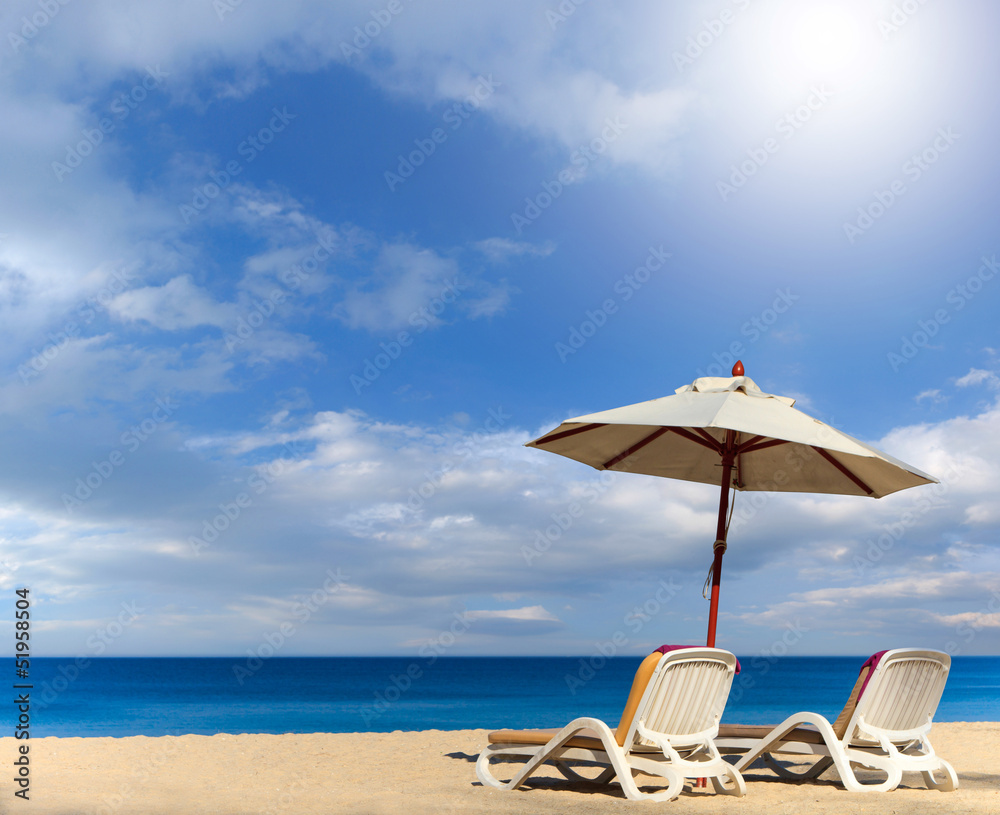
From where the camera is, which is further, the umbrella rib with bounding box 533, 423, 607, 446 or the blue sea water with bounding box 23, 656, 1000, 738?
the blue sea water with bounding box 23, 656, 1000, 738

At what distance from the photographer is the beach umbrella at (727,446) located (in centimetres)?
509

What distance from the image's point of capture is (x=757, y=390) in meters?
5.62

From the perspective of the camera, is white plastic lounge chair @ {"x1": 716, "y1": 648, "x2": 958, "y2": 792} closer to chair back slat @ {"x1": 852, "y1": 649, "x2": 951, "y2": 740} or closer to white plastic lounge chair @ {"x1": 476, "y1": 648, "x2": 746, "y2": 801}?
chair back slat @ {"x1": 852, "y1": 649, "x2": 951, "y2": 740}

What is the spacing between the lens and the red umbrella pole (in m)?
5.62

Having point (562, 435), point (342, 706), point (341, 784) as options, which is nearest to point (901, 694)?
point (562, 435)

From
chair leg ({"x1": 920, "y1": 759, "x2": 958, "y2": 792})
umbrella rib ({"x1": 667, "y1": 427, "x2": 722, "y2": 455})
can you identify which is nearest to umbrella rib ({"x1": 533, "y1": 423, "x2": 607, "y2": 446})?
umbrella rib ({"x1": 667, "y1": 427, "x2": 722, "y2": 455})

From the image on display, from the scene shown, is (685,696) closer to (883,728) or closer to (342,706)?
(883,728)

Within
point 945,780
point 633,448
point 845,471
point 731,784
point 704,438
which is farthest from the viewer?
point 633,448

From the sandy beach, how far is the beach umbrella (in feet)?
4.59

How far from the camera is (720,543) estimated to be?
5762 millimetres

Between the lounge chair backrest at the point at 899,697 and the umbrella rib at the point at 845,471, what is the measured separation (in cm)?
173

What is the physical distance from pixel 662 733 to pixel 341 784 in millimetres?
2453

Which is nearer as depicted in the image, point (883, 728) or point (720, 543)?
point (883, 728)

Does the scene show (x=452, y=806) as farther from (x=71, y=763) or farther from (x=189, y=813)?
(x=71, y=763)
